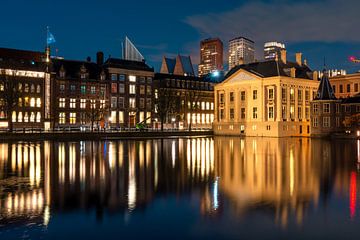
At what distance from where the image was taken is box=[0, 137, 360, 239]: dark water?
14492mm

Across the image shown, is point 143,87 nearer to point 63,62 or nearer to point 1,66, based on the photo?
point 63,62

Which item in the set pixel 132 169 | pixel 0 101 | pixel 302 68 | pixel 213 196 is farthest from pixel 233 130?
pixel 213 196

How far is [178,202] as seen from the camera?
19.3m

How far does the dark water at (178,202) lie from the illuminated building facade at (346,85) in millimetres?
85193

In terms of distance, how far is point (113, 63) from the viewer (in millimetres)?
112875

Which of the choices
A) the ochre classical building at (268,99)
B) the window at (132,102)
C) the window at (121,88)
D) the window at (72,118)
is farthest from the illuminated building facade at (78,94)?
the ochre classical building at (268,99)

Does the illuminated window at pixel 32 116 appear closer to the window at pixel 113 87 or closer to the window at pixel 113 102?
the window at pixel 113 102

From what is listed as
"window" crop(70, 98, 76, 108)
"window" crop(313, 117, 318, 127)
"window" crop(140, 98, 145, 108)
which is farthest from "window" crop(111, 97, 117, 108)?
"window" crop(313, 117, 318, 127)

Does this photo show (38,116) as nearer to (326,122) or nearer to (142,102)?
(142,102)

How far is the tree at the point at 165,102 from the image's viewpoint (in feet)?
366

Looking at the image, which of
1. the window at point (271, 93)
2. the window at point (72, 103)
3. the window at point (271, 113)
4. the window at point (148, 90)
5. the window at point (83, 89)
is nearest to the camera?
the window at point (271, 113)

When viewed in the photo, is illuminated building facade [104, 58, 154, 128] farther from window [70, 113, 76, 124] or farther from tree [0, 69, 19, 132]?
tree [0, 69, 19, 132]

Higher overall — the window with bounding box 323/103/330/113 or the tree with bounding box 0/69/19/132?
the tree with bounding box 0/69/19/132

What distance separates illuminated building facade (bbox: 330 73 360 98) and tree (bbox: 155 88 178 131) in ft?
145
